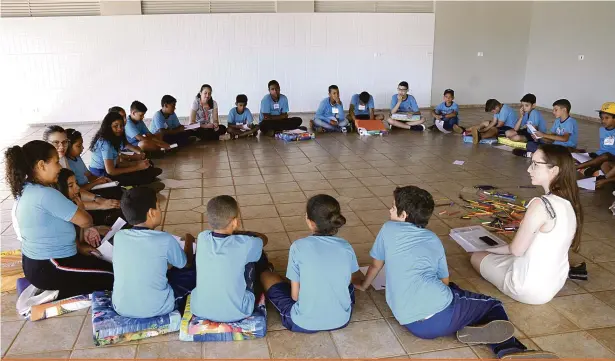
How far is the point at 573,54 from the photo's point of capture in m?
9.77

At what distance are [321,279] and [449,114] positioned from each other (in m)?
6.63

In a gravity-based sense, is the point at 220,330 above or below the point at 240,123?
below

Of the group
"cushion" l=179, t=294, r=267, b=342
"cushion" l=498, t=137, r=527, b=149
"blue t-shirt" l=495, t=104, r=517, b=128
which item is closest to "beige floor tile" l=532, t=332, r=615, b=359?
"cushion" l=179, t=294, r=267, b=342

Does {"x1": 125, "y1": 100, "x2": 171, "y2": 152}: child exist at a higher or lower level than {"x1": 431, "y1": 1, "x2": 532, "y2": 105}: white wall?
lower

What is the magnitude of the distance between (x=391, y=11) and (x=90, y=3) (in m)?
6.15

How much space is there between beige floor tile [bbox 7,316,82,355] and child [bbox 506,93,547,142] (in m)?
6.15

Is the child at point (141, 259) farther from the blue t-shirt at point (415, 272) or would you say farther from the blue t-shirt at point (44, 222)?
the blue t-shirt at point (415, 272)

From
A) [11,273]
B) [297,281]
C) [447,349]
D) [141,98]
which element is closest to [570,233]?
[447,349]

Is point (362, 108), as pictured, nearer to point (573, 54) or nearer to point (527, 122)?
point (527, 122)

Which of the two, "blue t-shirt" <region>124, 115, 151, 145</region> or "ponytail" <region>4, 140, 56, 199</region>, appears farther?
"blue t-shirt" <region>124, 115, 151, 145</region>

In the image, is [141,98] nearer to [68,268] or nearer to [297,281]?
[68,268]

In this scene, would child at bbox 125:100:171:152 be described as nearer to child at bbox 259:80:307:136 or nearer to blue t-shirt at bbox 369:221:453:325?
child at bbox 259:80:307:136

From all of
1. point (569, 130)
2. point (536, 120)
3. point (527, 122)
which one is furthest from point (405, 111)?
point (569, 130)

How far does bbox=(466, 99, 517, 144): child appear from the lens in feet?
24.3
